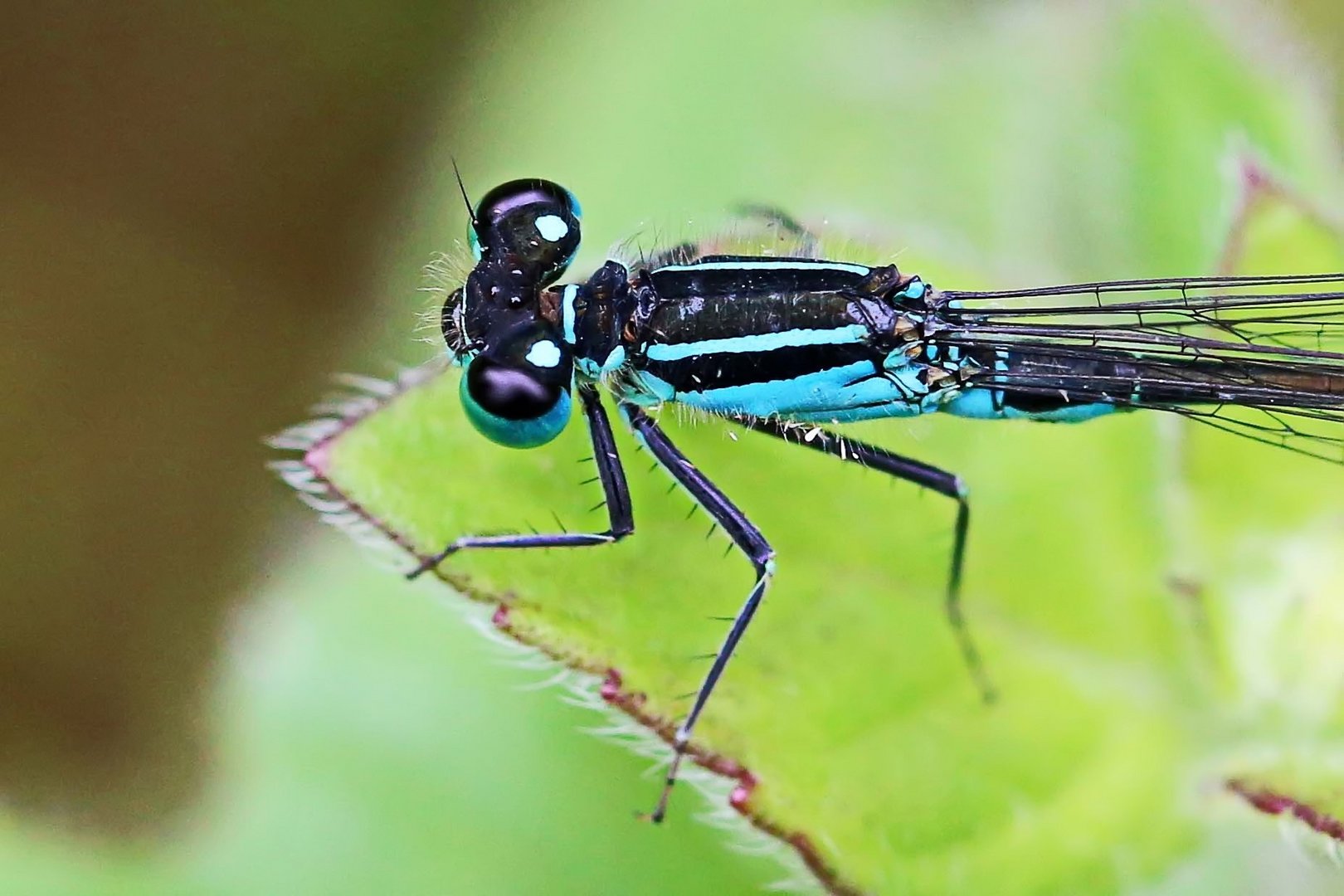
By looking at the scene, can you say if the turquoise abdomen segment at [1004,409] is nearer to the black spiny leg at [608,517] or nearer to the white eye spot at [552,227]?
the black spiny leg at [608,517]

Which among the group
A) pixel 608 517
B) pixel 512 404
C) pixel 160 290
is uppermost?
pixel 160 290

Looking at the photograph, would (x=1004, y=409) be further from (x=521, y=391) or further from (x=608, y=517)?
(x=521, y=391)

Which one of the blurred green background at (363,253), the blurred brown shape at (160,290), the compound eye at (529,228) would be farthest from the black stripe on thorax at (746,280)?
the blurred brown shape at (160,290)

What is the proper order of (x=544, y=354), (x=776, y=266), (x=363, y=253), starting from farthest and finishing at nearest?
(x=363, y=253) < (x=776, y=266) < (x=544, y=354)

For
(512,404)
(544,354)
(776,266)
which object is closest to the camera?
(512,404)

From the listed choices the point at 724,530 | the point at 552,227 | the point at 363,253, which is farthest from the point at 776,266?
the point at 363,253

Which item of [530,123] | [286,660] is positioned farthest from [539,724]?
[530,123]

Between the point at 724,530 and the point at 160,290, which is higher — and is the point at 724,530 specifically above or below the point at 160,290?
below

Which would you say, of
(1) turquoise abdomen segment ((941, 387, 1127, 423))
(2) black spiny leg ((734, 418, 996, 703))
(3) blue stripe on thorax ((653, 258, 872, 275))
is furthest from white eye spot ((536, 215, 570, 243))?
(1) turquoise abdomen segment ((941, 387, 1127, 423))

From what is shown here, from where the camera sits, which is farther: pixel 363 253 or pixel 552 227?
pixel 363 253
